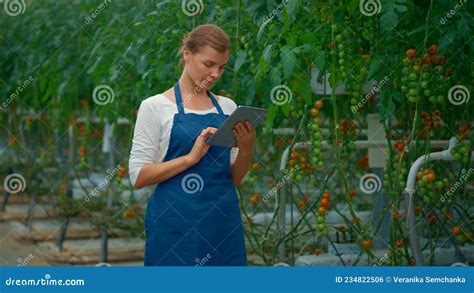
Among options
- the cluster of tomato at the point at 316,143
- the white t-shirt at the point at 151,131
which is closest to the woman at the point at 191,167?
the white t-shirt at the point at 151,131

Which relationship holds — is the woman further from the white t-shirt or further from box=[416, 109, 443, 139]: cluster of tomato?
box=[416, 109, 443, 139]: cluster of tomato

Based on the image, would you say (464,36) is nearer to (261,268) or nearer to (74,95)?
(261,268)

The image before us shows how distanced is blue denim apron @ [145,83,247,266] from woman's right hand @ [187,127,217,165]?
5 cm

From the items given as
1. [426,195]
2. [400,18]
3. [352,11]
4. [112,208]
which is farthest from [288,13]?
[112,208]

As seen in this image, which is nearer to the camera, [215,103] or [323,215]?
[215,103]

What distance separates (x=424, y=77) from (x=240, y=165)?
3.18 ft

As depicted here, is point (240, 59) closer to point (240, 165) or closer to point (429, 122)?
point (429, 122)

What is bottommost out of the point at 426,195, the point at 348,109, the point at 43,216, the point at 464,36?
the point at 43,216

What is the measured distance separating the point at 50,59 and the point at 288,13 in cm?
261

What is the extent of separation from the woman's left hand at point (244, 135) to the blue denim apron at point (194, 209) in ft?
0.17

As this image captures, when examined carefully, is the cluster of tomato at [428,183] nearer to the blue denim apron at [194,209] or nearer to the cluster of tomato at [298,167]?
the cluster of tomato at [298,167]

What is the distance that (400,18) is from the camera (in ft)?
11.1

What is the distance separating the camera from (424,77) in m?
3.23

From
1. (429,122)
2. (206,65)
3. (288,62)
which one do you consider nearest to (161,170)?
(206,65)
